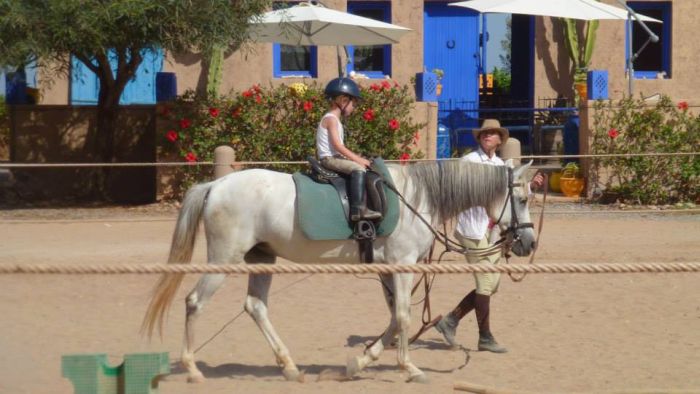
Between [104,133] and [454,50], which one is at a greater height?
[454,50]

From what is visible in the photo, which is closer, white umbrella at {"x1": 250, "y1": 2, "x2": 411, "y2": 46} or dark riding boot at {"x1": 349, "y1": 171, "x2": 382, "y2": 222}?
dark riding boot at {"x1": 349, "y1": 171, "x2": 382, "y2": 222}

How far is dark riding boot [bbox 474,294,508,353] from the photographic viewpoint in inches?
302

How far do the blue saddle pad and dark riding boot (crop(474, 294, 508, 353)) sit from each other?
119cm

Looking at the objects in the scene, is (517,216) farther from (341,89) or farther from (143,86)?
(143,86)

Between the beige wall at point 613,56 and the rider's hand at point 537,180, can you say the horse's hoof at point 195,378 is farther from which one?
the beige wall at point 613,56

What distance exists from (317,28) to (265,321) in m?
9.29

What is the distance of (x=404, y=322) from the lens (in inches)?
267

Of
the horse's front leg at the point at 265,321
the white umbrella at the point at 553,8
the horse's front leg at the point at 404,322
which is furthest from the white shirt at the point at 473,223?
the white umbrella at the point at 553,8

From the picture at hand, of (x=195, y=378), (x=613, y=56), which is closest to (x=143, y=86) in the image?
(x=613, y=56)

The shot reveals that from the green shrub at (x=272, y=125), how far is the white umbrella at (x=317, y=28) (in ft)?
2.42

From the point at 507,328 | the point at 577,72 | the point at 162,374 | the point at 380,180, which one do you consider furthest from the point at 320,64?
the point at 162,374

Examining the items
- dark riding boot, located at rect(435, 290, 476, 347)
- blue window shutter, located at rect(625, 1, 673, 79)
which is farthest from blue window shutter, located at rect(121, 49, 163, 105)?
dark riding boot, located at rect(435, 290, 476, 347)

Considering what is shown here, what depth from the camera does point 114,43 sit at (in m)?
14.1

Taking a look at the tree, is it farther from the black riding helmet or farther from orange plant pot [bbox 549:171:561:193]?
the black riding helmet
